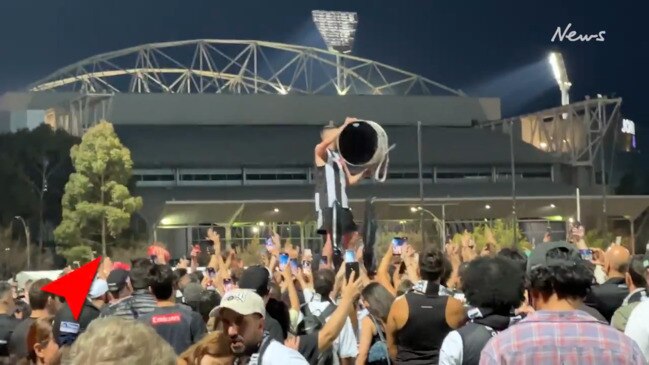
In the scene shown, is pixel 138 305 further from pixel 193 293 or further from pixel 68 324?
pixel 193 293

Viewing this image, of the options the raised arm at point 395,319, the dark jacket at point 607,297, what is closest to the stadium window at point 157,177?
the dark jacket at point 607,297

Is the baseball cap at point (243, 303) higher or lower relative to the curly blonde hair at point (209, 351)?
higher

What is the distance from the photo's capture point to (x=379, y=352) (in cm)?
737

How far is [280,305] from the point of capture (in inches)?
262

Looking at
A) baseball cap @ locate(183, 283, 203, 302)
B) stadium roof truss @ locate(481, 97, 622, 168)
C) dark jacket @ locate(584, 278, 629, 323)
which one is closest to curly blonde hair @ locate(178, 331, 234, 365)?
dark jacket @ locate(584, 278, 629, 323)

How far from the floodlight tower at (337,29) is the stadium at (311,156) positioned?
73 centimetres

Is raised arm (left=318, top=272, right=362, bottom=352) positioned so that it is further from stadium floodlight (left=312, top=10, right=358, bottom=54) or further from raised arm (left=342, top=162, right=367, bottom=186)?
stadium floodlight (left=312, top=10, right=358, bottom=54)

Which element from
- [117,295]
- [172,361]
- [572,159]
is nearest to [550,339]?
[172,361]

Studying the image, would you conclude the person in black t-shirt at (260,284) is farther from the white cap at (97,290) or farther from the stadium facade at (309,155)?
the stadium facade at (309,155)

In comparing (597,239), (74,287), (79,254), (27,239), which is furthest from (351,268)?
(597,239)

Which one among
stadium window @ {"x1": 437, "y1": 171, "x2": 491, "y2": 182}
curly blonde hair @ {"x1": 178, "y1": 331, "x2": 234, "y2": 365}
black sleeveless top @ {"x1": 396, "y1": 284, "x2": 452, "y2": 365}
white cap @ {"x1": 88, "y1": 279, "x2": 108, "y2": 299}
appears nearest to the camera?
curly blonde hair @ {"x1": 178, "y1": 331, "x2": 234, "y2": 365}

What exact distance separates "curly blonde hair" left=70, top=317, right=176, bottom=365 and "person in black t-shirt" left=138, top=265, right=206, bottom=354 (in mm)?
3877

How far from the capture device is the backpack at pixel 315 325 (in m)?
6.86

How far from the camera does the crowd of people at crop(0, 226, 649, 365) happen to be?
4059 millimetres
